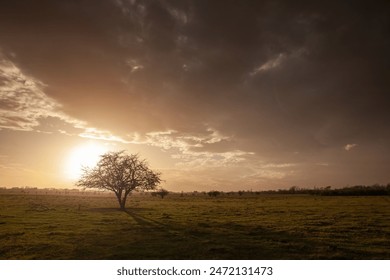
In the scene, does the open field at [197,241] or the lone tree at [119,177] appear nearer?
the open field at [197,241]

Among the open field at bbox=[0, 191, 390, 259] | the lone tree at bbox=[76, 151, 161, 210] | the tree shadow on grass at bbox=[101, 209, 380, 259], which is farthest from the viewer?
the lone tree at bbox=[76, 151, 161, 210]

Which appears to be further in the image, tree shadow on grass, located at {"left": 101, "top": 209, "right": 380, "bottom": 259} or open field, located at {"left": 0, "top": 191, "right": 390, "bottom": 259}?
open field, located at {"left": 0, "top": 191, "right": 390, "bottom": 259}

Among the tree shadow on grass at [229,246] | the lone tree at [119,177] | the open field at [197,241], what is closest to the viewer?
the tree shadow on grass at [229,246]

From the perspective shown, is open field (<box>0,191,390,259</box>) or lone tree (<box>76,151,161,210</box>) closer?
open field (<box>0,191,390,259</box>)

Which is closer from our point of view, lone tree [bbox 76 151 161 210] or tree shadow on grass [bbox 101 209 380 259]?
tree shadow on grass [bbox 101 209 380 259]

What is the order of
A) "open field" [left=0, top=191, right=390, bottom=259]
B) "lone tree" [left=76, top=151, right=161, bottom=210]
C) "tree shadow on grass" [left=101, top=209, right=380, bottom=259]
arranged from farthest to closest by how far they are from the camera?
1. "lone tree" [left=76, top=151, right=161, bottom=210]
2. "open field" [left=0, top=191, right=390, bottom=259]
3. "tree shadow on grass" [left=101, top=209, right=380, bottom=259]

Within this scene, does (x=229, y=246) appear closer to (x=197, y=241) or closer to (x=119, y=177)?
(x=197, y=241)

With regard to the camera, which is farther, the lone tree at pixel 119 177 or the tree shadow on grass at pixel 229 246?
the lone tree at pixel 119 177

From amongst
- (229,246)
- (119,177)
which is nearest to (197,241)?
(229,246)

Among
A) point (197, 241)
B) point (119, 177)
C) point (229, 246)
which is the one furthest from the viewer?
point (119, 177)

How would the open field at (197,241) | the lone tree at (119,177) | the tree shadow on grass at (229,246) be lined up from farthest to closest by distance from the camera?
the lone tree at (119,177) < the open field at (197,241) < the tree shadow on grass at (229,246)

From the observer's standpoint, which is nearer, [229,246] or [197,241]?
[229,246]
